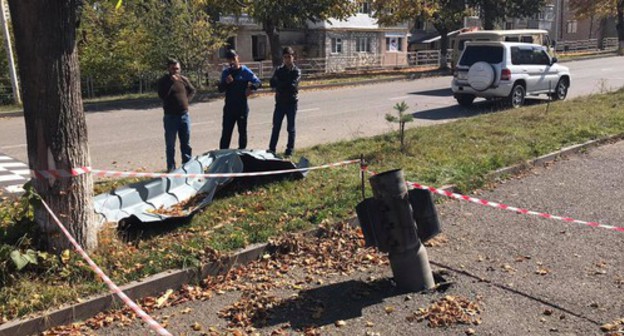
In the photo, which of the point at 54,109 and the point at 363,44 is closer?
the point at 54,109

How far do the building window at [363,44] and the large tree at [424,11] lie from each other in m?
9.36

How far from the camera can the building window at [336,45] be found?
4342 centimetres

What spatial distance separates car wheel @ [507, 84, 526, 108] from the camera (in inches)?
641

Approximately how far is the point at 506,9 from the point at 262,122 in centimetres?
2987

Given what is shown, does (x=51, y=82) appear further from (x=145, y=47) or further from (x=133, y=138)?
(x=145, y=47)

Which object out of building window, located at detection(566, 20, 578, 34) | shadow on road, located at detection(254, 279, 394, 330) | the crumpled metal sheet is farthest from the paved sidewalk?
building window, located at detection(566, 20, 578, 34)

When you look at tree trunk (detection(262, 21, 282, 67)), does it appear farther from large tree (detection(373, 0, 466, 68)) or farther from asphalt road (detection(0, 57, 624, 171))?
large tree (detection(373, 0, 466, 68))

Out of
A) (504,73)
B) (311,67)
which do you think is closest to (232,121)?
(504,73)

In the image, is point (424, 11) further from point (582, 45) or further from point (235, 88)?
point (582, 45)

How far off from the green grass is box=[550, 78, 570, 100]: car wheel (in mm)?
4070

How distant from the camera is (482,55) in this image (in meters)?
16.6

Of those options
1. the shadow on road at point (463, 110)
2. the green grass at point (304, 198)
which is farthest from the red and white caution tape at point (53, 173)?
the shadow on road at point (463, 110)

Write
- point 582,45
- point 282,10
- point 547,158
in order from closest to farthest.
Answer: point 547,158 → point 282,10 → point 582,45

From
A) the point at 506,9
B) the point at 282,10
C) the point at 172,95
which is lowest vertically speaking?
the point at 172,95
